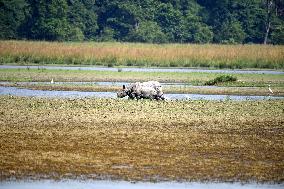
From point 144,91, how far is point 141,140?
8865 mm

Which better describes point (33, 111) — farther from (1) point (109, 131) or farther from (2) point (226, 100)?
(2) point (226, 100)

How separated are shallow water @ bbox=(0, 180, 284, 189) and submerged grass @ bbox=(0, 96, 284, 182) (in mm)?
398

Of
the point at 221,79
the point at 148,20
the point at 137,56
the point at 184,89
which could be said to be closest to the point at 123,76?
the point at 221,79

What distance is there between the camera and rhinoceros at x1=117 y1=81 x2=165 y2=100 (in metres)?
27.3

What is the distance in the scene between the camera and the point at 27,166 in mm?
15445

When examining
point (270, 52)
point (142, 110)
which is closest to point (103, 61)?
point (270, 52)

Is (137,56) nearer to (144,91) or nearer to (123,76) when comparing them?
(123,76)

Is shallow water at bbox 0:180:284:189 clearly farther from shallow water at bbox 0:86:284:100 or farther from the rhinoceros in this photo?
shallow water at bbox 0:86:284:100

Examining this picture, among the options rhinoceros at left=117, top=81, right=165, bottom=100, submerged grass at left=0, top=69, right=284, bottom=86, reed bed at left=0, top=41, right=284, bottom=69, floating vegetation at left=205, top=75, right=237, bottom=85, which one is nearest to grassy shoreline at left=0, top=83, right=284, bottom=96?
floating vegetation at left=205, top=75, right=237, bottom=85

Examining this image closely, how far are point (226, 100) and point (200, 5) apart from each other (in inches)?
2158

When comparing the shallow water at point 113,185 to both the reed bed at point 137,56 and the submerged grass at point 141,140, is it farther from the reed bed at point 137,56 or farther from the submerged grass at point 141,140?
the reed bed at point 137,56

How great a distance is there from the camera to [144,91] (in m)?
27.5

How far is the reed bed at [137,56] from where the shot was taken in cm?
4956

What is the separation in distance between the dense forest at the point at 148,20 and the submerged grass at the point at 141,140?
4569 centimetres
